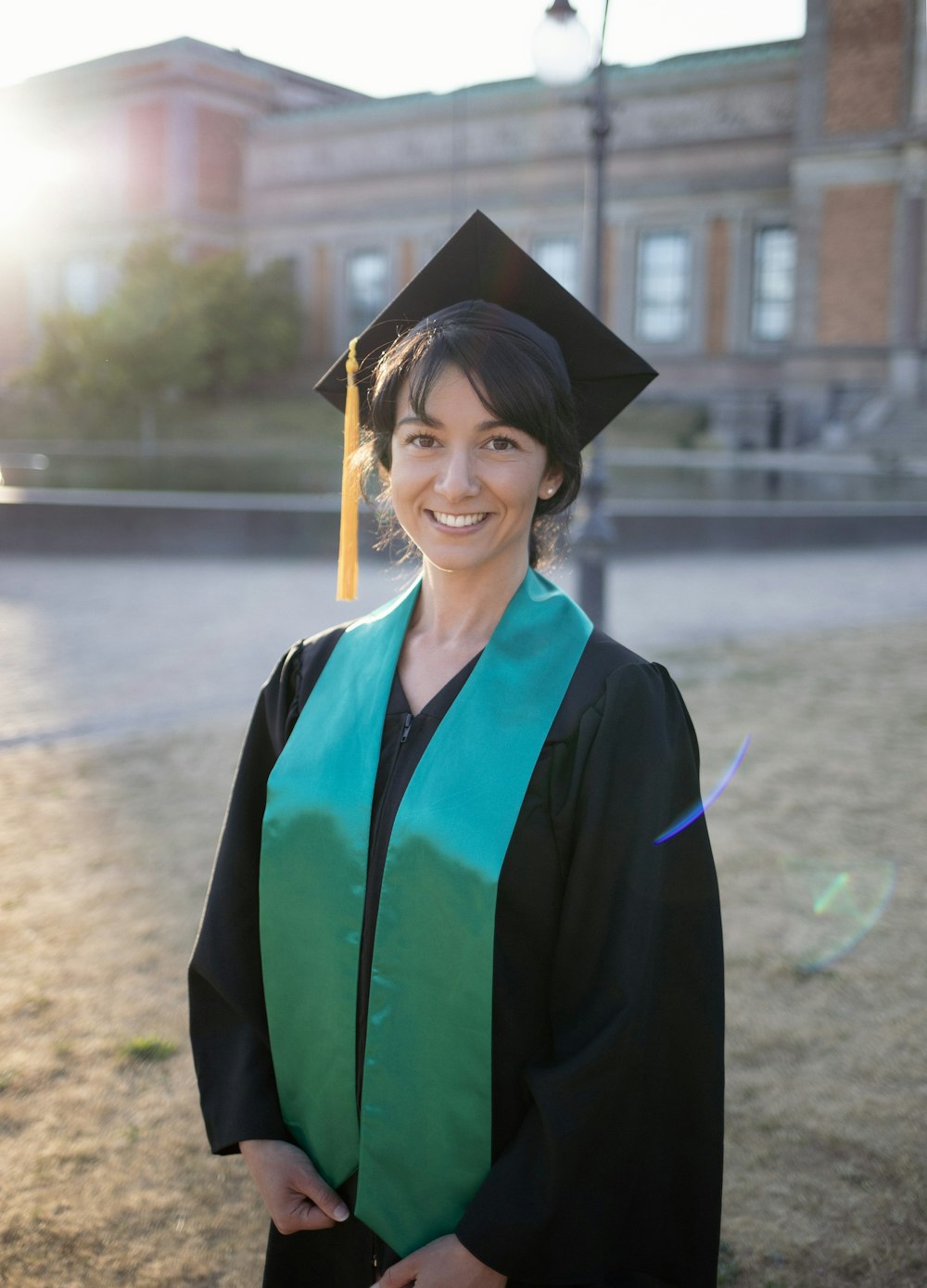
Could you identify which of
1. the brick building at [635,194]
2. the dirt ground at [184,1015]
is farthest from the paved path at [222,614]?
the brick building at [635,194]

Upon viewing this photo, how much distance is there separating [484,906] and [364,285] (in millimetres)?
43467

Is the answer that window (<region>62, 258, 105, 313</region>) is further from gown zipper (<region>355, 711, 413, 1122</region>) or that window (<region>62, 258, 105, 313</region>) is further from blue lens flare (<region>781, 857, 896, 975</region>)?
gown zipper (<region>355, 711, 413, 1122</region>)

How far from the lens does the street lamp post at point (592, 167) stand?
6.77m

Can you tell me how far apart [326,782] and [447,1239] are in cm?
69

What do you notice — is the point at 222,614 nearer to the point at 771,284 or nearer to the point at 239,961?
the point at 239,961

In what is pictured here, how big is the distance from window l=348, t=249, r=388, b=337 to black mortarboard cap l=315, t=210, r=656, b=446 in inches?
1636

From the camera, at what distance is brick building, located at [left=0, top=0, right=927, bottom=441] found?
31.9 metres

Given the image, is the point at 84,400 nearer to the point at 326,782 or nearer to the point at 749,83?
the point at 749,83

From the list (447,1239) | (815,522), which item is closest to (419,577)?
(447,1239)

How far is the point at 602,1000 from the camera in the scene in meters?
1.67

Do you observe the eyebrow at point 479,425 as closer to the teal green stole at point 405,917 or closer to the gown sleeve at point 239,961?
the teal green stole at point 405,917

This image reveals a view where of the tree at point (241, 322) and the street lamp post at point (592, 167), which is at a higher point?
the tree at point (241, 322)

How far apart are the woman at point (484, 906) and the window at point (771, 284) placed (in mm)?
35989

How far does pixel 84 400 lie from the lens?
35.4 meters
